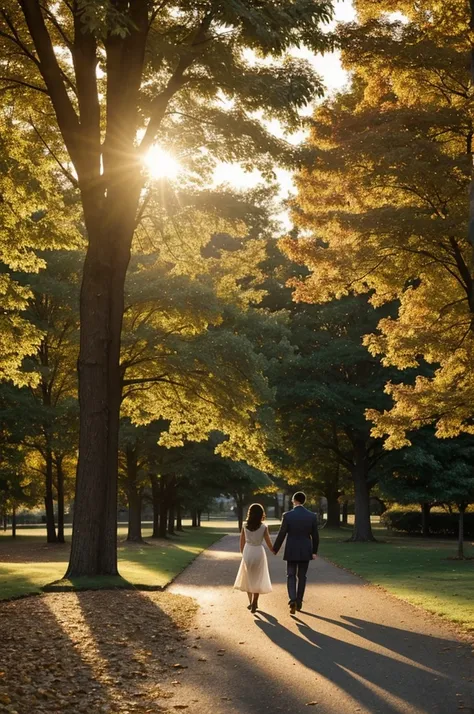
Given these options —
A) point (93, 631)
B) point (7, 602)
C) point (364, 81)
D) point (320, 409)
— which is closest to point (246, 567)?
point (93, 631)

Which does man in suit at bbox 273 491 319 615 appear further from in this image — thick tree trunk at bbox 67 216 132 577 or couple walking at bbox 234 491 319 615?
thick tree trunk at bbox 67 216 132 577

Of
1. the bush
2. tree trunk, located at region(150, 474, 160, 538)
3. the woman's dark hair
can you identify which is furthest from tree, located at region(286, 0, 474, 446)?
the bush

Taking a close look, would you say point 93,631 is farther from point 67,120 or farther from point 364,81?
point 364,81

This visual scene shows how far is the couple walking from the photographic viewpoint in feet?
39.6

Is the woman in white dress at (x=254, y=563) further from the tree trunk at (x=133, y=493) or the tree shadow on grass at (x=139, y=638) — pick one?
the tree trunk at (x=133, y=493)

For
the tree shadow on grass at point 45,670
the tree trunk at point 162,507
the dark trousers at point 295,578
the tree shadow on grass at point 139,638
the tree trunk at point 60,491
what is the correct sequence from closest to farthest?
the tree shadow on grass at point 45,670 < the tree shadow on grass at point 139,638 < the dark trousers at point 295,578 < the tree trunk at point 60,491 < the tree trunk at point 162,507

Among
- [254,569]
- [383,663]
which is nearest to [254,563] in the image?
[254,569]

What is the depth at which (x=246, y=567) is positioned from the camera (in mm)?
12258

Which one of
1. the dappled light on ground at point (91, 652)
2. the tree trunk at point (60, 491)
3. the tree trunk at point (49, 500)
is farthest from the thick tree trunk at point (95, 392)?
Answer: the tree trunk at point (60, 491)

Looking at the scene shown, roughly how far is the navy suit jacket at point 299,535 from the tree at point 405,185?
4533 mm

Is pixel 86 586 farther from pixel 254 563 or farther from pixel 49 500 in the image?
pixel 49 500

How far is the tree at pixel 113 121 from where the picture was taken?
13.9 metres

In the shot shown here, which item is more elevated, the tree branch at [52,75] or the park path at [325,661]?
the tree branch at [52,75]

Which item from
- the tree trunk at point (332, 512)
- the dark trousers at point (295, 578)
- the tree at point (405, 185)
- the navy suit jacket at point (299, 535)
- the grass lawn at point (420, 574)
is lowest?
the tree trunk at point (332, 512)
